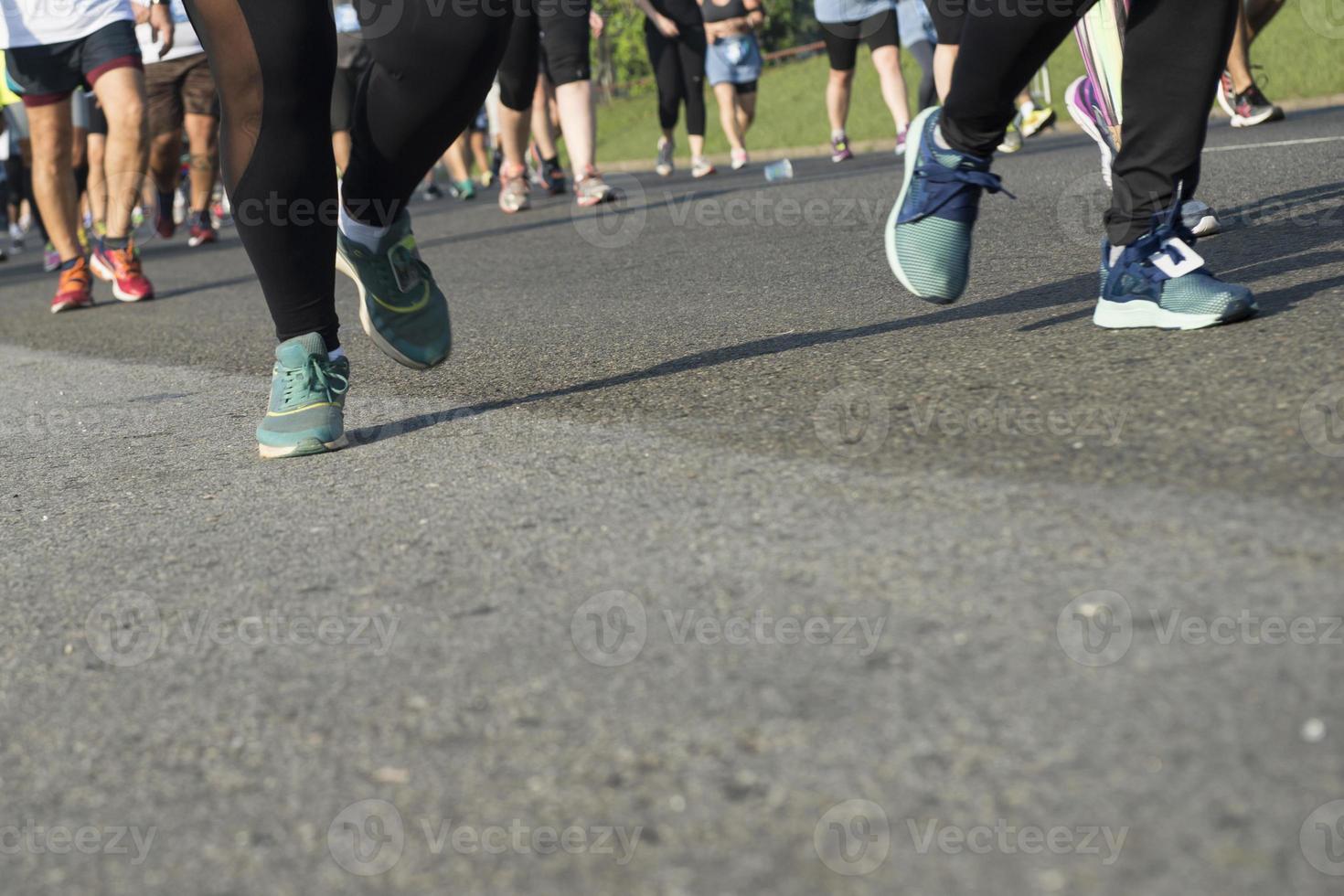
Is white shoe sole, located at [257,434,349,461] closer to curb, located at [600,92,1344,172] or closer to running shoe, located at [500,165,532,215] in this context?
running shoe, located at [500,165,532,215]

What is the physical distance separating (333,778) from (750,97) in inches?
548

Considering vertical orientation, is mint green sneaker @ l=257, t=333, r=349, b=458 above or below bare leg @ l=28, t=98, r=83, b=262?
above

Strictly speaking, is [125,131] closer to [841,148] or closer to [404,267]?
[404,267]

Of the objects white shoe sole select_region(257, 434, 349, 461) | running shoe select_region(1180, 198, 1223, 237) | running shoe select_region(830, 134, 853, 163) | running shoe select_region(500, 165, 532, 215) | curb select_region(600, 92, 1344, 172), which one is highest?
white shoe sole select_region(257, 434, 349, 461)

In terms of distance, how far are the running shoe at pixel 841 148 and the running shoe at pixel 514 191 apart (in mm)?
3785

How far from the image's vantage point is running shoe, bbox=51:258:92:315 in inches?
279

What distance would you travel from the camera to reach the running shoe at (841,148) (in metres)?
13.0

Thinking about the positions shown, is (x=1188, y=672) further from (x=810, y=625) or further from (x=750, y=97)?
(x=750, y=97)

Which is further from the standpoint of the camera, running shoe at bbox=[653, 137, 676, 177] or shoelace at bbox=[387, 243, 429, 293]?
running shoe at bbox=[653, 137, 676, 177]

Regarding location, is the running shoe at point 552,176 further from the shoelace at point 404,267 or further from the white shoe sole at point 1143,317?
the white shoe sole at point 1143,317

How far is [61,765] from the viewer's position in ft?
5.38

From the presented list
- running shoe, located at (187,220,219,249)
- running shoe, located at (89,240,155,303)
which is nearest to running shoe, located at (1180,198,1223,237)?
running shoe, located at (89,240,155,303)

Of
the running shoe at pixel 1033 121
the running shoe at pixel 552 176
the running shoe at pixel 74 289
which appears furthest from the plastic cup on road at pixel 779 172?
the running shoe at pixel 74 289

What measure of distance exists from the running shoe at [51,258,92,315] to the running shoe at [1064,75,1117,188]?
179 inches
